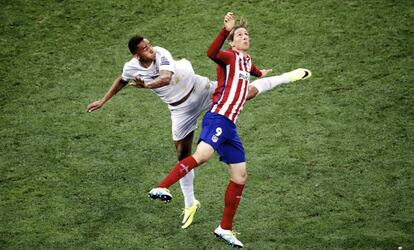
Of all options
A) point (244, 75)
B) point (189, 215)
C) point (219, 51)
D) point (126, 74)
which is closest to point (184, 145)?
point (189, 215)

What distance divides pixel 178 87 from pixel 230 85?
2.23 feet

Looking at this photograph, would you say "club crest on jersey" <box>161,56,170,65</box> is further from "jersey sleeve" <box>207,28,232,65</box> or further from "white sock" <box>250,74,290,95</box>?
"white sock" <box>250,74,290,95</box>

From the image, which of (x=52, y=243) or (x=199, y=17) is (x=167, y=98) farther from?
(x=199, y=17)

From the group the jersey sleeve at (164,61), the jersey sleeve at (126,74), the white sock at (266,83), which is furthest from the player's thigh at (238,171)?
the jersey sleeve at (126,74)

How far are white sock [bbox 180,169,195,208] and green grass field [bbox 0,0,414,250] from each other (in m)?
0.27

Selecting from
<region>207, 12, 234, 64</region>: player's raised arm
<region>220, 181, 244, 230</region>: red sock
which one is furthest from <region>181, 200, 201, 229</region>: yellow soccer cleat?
<region>207, 12, 234, 64</region>: player's raised arm

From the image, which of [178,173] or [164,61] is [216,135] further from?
[164,61]

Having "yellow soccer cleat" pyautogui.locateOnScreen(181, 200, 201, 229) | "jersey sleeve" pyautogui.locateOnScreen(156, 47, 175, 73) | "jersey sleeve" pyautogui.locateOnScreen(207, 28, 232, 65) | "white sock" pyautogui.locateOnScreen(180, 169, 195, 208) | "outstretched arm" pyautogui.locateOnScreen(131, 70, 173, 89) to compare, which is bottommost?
"yellow soccer cleat" pyautogui.locateOnScreen(181, 200, 201, 229)

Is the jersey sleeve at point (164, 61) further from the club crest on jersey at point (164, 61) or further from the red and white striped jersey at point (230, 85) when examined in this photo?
the red and white striped jersey at point (230, 85)

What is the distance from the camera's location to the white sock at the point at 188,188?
25.8ft

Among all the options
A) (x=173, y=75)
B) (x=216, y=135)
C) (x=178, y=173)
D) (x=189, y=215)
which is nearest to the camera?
(x=178, y=173)

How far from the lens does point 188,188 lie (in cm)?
788

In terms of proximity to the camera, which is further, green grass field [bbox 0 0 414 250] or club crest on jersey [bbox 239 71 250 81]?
green grass field [bbox 0 0 414 250]

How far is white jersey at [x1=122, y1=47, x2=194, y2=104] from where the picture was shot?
7.42m
